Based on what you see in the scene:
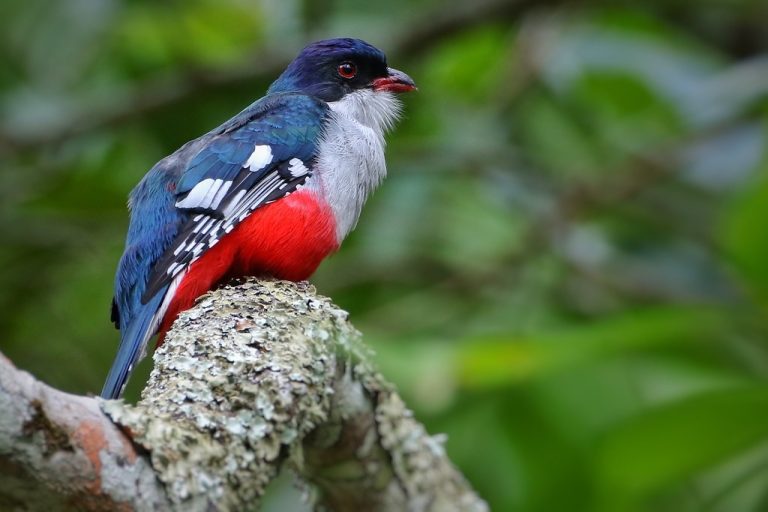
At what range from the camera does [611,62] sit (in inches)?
298

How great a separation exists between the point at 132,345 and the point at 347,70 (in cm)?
168

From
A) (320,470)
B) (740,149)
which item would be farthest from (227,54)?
(320,470)

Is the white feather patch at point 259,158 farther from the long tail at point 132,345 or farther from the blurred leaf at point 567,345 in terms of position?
the blurred leaf at point 567,345

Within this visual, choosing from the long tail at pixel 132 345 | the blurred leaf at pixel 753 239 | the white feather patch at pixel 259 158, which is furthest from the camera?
the blurred leaf at pixel 753 239

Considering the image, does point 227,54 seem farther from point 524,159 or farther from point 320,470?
point 320,470

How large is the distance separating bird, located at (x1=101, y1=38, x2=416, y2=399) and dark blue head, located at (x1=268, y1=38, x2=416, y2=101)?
0.22 m

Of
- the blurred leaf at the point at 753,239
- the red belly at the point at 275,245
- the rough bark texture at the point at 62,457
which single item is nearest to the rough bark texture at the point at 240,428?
the rough bark texture at the point at 62,457

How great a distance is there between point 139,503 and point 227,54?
5747 mm

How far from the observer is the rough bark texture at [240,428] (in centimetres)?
225

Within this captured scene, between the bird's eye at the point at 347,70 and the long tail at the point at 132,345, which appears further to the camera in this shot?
the bird's eye at the point at 347,70

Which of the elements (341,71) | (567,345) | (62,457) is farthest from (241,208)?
(62,457)

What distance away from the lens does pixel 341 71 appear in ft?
15.5

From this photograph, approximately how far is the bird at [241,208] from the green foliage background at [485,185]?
1830 mm

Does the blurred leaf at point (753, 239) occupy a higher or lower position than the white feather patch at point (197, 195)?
lower
